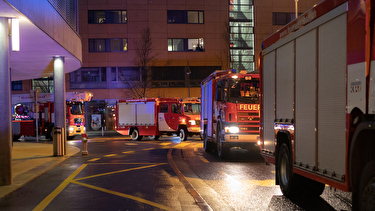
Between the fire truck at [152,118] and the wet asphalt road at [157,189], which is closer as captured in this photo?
the wet asphalt road at [157,189]

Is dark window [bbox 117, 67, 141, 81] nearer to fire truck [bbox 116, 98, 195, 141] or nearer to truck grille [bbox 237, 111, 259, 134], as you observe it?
fire truck [bbox 116, 98, 195, 141]

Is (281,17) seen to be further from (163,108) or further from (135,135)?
(135,135)

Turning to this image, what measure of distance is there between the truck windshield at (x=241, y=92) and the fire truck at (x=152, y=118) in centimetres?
1287

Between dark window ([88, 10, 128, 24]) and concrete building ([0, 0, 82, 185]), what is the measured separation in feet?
85.9

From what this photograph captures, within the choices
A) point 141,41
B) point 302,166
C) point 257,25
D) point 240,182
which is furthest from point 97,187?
point 257,25

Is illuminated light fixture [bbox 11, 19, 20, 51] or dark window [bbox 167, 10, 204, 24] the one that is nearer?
illuminated light fixture [bbox 11, 19, 20, 51]

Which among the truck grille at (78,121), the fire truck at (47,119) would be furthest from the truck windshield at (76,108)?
the truck grille at (78,121)

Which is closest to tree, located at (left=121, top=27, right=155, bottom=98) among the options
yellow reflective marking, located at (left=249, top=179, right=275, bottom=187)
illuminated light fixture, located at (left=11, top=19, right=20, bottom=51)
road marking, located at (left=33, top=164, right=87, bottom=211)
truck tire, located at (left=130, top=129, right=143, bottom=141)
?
truck tire, located at (left=130, top=129, right=143, bottom=141)

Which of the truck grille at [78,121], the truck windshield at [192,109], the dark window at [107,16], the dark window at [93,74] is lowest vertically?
the truck grille at [78,121]

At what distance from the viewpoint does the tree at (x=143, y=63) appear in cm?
4881

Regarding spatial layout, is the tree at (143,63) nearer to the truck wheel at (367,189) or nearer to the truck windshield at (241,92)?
the truck windshield at (241,92)

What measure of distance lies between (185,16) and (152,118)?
24311 millimetres

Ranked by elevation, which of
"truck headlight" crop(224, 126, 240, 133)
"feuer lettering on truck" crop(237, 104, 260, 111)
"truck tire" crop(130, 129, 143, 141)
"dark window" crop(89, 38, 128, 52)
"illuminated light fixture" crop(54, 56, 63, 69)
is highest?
"dark window" crop(89, 38, 128, 52)

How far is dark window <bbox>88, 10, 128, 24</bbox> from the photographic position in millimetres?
50656
